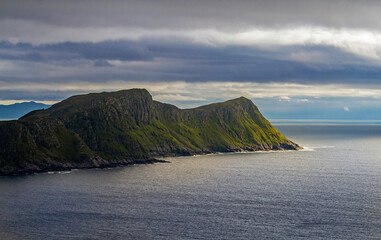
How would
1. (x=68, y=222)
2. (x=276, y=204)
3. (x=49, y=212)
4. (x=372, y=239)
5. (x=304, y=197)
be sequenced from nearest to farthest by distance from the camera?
(x=372, y=239) < (x=68, y=222) < (x=49, y=212) < (x=276, y=204) < (x=304, y=197)

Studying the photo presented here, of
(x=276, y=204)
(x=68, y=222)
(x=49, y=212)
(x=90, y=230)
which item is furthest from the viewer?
(x=276, y=204)

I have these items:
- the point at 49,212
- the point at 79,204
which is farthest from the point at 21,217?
the point at 79,204

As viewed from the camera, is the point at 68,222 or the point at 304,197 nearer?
the point at 68,222

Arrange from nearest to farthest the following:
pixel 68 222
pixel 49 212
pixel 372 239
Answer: pixel 372 239, pixel 68 222, pixel 49 212

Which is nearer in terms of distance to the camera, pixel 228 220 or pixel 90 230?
pixel 90 230

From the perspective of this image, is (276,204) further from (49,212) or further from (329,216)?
(49,212)

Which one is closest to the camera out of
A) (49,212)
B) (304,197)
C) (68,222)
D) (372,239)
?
(372,239)

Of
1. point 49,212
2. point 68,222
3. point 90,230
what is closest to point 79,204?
point 49,212

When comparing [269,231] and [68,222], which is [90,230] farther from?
[269,231]

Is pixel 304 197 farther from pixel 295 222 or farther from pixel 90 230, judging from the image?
pixel 90 230
